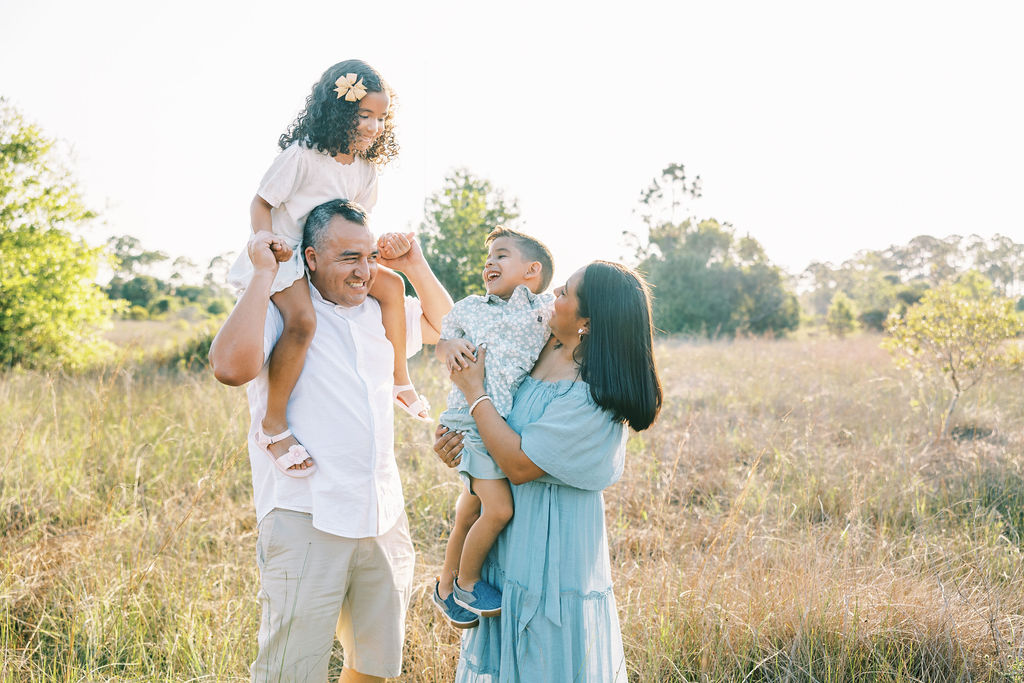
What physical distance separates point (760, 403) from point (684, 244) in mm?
24242

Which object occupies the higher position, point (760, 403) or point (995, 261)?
point (995, 261)

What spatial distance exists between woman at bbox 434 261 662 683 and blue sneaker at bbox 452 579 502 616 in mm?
33

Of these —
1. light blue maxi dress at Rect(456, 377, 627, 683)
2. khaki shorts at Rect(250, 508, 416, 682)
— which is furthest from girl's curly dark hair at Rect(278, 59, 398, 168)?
khaki shorts at Rect(250, 508, 416, 682)

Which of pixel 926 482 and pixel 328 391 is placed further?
pixel 926 482

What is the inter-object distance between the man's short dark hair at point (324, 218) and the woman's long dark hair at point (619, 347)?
74 centimetres

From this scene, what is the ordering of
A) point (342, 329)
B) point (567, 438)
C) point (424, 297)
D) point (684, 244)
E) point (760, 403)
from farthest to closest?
point (684, 244), point (760, 403), point (424, 297), point (342, 329), point (567, 438)

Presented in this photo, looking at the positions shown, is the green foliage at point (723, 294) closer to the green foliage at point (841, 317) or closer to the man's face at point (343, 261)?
the green foliage at point (841, 317)

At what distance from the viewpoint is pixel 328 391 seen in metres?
1.91

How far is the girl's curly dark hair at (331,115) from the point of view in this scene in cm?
233

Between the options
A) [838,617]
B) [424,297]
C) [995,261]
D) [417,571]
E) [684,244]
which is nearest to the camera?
[424,297]

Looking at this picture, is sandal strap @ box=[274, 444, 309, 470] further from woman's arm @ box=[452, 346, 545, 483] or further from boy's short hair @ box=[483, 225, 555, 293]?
boy's short hair @ box=[483, 225, 555, 293]

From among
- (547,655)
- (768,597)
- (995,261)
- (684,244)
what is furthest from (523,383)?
(995,261)

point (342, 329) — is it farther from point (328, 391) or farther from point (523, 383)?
point (523, 383)

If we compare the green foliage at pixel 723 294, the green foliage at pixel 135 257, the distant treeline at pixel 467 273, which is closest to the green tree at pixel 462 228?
the distant treeline at pixel 467 273
